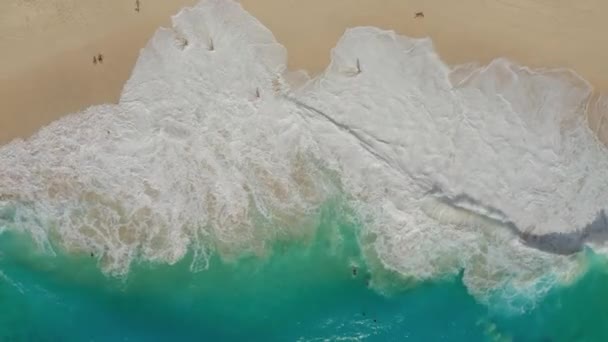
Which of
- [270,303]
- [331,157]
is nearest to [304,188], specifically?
[331,157]

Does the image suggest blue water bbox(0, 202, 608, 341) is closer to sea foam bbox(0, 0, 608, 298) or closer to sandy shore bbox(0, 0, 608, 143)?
sea foam bbox(0, 0, 608, 298)

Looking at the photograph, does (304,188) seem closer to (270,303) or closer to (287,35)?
(270,303)

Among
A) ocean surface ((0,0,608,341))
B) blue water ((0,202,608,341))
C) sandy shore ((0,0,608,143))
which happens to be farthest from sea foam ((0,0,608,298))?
blue water ((0,202,608,341))

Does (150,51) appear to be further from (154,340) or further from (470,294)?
(470,294)

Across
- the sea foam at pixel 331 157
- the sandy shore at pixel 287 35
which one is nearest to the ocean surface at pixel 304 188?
the sea foam at pixel 331 157

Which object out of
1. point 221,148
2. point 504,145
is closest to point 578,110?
point 504,145

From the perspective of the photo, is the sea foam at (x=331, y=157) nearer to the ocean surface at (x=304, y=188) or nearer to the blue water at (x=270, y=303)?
the ocean surface at (x=304, y=188)
